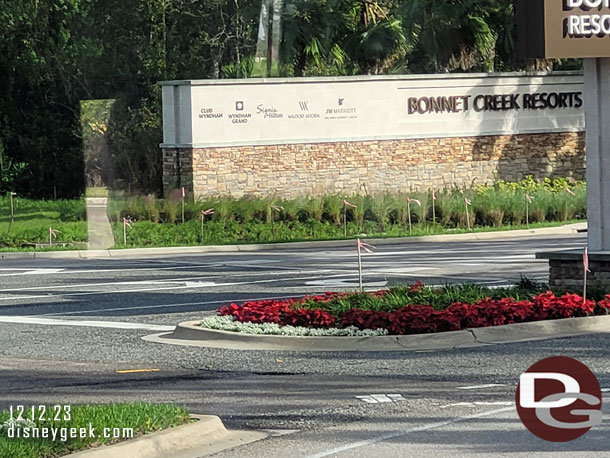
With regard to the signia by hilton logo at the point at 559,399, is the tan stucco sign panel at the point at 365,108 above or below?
above

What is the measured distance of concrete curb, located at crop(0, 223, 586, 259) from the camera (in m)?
32.4

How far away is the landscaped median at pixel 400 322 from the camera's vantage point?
49.2ft

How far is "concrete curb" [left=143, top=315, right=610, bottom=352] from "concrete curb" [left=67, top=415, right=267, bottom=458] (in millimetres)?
4675

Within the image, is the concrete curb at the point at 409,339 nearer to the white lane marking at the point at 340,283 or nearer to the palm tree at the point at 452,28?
the white lane marking at the point at 340,283

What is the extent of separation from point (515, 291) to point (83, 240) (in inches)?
771

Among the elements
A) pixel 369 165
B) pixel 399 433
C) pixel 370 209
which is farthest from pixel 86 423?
pixel 369 165

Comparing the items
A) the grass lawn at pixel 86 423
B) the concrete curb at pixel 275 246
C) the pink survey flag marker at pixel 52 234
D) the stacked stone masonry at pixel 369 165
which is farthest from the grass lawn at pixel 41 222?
the grass lawn at pixel 86 423

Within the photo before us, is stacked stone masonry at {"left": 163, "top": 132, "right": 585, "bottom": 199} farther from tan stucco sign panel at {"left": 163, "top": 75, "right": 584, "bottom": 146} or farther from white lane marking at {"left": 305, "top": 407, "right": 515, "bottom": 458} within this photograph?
white lane marking at {"left": 305, "top": 407, "right": 515, "bottom": 458}

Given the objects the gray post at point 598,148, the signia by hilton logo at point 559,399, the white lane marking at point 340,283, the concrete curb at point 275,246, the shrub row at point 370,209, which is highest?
the gray post at point 598,148

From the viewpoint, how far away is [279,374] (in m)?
13.2

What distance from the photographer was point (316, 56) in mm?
46562

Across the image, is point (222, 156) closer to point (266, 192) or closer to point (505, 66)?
point (266, 192)

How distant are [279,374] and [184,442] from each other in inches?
143

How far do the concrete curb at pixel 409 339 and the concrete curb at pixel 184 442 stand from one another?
467 cm
